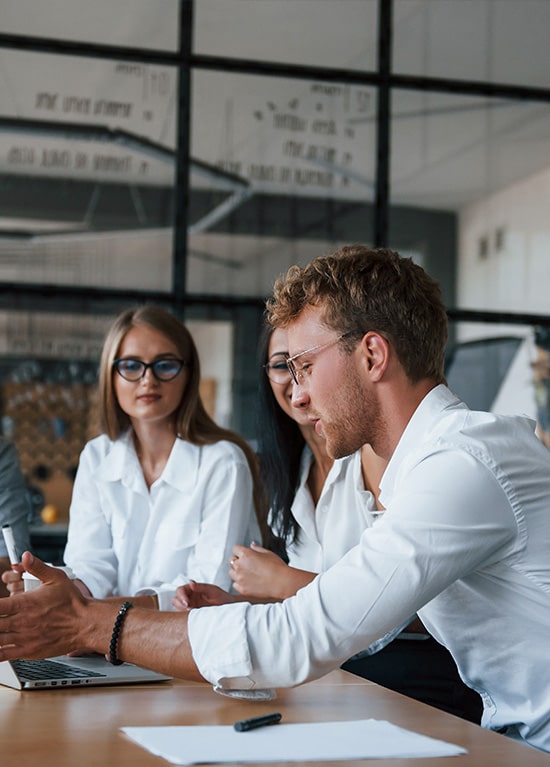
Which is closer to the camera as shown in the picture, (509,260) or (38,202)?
(38,202)

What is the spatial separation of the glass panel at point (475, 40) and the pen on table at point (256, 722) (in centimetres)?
440

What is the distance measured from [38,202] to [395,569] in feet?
12.4

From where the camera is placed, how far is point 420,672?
2916mm

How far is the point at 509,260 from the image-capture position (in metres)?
5.57

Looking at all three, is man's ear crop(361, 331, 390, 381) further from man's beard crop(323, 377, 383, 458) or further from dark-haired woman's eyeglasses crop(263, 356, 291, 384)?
dark-haired woman's eyeglasses crop(263, 356, 291, 384)

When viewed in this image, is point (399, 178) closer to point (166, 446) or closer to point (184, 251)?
point (184, 251)

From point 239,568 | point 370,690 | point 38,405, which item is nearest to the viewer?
point 370,690

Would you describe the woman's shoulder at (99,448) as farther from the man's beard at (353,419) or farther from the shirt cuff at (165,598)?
the man's beard at (353,419)

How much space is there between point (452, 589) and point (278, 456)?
142 centimetres

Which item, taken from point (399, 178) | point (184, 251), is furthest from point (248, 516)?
point (399, 178)

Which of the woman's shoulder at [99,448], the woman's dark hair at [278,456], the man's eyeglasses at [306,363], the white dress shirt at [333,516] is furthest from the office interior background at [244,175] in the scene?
the man's eyeglasses at [306,363]

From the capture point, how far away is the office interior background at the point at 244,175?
506 centimetres

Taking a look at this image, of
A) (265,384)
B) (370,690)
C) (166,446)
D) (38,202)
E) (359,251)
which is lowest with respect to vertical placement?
(370,690)

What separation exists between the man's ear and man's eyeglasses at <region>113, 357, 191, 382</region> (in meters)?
1.55
